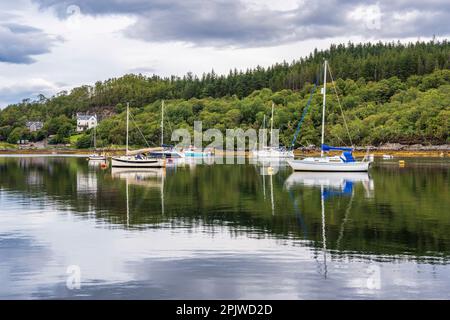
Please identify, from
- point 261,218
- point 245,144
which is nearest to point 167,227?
point 261,218

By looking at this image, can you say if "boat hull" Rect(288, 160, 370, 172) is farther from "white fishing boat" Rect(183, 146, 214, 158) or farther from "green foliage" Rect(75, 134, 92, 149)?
Result: "green foliage" Rect(75, 134, 92, 149)

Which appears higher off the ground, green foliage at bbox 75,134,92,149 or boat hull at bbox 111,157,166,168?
green foliage at bbox 75,134,92,149

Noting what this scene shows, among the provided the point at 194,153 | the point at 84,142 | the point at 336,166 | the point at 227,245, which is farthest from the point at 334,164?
the point at 84,142

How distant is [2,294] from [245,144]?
144551 mm

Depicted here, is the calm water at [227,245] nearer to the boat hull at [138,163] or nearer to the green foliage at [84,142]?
the boat hull at [138,163]

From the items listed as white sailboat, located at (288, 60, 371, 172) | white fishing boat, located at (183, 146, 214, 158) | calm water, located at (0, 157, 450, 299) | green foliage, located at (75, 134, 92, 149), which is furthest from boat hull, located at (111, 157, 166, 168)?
green foliage, located at (75, 134, 92, 149)

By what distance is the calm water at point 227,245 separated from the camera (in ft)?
47.2

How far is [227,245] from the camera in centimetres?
1966

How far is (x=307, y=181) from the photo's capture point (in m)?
48.4

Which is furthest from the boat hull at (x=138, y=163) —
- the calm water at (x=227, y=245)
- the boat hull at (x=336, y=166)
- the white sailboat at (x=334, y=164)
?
the calm water at (x=227, y=245)

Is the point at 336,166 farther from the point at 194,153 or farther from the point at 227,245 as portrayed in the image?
the point at 194,153

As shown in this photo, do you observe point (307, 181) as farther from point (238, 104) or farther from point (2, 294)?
point (238, 104)

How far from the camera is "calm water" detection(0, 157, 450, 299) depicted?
1439 centimetres

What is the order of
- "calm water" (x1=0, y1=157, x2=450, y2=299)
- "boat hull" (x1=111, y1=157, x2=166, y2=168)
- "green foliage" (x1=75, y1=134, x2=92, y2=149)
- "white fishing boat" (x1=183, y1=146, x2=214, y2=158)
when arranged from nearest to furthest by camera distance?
1. "calm water" (x1=0, y1=157, x2=450, y2=299)
2. "boat hull" (x1=111, y1=157, x2=166, y2=168)
3. "white fishing boat" (x1=183, y1=146, x2=214, y2=158)
4. "green foliage" (x1=75, y1=134, x2=92, y2=149)
